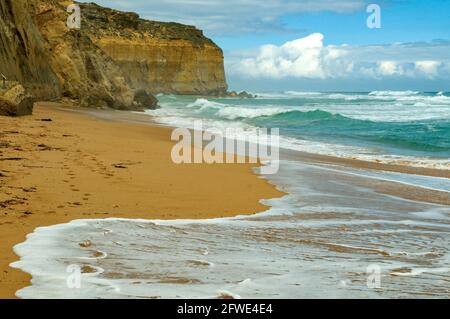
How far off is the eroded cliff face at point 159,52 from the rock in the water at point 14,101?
6964cm

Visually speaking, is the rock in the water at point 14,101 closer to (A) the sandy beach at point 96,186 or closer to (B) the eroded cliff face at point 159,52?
(A) the sandy beach at point 96,186

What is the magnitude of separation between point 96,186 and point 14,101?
827 cm

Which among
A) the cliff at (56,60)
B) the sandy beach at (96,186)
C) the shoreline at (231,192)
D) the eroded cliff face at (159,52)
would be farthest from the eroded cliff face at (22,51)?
the eroded cliff face at (159,52)

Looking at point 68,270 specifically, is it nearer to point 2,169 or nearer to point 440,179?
point 2,169

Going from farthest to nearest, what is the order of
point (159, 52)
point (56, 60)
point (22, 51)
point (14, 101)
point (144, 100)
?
1. point (159, 52)
2. point (144, 100)
3. point (56, 60)
4. point (22, 51)
5. point (14, 101)

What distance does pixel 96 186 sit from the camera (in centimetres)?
789

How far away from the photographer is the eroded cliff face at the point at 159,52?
8731 cm

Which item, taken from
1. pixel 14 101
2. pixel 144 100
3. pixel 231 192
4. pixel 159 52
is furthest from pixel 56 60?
pixel 159 52

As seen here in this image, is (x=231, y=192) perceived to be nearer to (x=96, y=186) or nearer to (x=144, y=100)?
(x=96, y=186)

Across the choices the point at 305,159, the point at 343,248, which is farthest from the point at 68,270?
the point at 305,159

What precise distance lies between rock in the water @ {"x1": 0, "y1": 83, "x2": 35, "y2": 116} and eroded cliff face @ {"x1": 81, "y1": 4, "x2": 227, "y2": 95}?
228 ft

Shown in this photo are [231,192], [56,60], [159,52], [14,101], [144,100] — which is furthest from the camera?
[159,52]

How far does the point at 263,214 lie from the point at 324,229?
3.20 feet

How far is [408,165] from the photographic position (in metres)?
14.7
